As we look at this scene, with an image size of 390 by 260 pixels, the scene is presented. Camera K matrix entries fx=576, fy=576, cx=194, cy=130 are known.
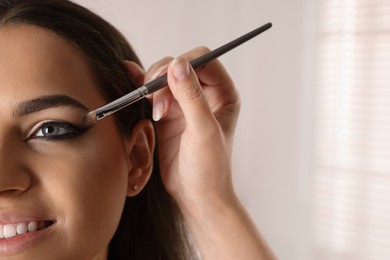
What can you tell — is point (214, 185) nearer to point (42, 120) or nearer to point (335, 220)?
point (42, 120)

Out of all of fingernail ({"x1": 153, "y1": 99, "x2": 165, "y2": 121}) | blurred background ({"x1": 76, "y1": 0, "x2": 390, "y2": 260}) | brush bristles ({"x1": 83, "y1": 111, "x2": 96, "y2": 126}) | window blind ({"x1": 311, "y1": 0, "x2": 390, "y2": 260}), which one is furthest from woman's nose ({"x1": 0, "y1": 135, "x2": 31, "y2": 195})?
window blind ({"x1": 311, "y1": 0, "x2": 390, "y2": 260})

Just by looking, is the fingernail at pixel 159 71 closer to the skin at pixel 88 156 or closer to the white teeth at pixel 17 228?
the skin at pixel 88 156

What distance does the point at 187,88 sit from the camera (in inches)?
30.1

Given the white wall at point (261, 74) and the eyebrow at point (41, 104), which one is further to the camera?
the white wall at point (261, 74)

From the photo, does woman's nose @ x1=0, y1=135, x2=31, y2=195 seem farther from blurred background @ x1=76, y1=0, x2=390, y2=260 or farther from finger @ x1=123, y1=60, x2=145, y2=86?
blurred background @ x1=76, y1=0, x2=390, y2=260

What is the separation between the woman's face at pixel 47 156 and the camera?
2.66ft

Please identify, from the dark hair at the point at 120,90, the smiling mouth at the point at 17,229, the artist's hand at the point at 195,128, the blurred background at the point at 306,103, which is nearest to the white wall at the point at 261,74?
the blurred background at the point at 306,103

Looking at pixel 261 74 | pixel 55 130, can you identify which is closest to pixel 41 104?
pixel 55 130

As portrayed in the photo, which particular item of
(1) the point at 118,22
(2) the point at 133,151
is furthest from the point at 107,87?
(1) the point at 118,22

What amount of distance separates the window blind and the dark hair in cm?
78

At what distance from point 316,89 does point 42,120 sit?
1.23 meters

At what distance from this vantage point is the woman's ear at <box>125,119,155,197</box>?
100 centimetres

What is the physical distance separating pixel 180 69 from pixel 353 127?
47.3 inches

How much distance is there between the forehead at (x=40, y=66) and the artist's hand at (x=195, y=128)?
108 millimetres
